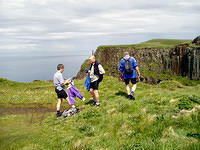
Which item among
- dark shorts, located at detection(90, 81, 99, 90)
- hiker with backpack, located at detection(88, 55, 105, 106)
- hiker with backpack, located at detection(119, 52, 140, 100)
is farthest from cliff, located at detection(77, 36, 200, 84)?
dark shorts, located at detection(90, 81, 99, 90)

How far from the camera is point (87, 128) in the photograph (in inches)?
277

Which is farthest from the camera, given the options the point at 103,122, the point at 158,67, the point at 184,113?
the point at 158,67

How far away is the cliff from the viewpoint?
59.0 m

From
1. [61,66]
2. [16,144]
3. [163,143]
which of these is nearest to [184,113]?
[163,143]

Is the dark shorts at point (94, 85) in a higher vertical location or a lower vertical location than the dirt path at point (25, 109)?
higher

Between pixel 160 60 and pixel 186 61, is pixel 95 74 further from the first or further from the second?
pixel 160 60

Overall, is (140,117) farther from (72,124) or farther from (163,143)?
(72,124)

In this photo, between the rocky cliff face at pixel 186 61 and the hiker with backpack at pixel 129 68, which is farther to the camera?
the rocky cliff face at pixel 186 61

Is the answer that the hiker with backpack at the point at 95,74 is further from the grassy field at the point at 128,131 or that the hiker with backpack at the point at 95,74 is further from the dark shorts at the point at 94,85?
the grassy field at the point at 128,131

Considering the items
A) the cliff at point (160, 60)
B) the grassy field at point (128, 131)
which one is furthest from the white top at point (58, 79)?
the cliff at point (160, 60)

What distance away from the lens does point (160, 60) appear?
74250 millimetres

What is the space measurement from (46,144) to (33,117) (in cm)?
653

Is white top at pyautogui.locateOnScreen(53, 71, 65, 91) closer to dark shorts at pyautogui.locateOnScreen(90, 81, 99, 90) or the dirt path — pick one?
dark shorts at pyautogui.locateOnScreen(90, 81, 99, 90)

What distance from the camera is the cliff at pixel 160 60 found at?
194 feet
